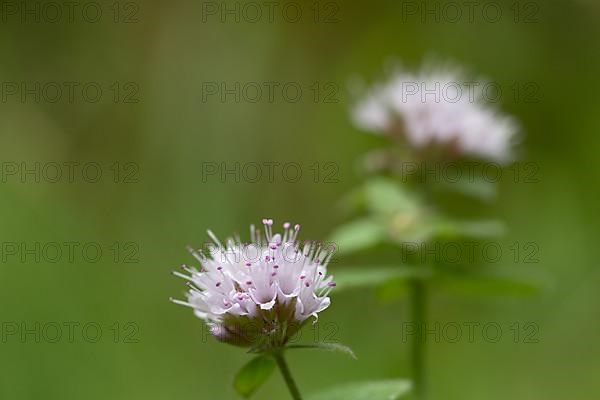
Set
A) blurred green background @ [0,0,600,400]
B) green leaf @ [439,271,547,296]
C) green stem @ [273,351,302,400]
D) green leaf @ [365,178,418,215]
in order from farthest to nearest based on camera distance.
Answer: blurred green background @ [0,0,600,400]
green leaf @ [365,178,418,215]
green leaf @ [439,271,547,296]
green stem @ [273,351,302,400]

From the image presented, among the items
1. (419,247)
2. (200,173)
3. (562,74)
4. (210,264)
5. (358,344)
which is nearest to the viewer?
(210,264)

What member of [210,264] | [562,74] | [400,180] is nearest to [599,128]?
[562,74]

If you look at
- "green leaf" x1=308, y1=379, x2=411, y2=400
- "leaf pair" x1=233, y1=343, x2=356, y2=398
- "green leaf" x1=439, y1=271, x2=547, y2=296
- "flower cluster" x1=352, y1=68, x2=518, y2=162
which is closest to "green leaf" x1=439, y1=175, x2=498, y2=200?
"flower cluster" x1=352, y1=68, x2=518, y2=162

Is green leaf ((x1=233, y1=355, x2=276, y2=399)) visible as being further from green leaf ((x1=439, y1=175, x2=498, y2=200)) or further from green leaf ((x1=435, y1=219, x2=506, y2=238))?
green leaf ((x1=439, y1=175, x2=498, y2=200))

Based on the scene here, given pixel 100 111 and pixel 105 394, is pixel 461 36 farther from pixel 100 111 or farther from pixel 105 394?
pixel 105 394

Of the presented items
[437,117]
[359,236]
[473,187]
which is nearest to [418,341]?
[359,236]

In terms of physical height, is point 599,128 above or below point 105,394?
above

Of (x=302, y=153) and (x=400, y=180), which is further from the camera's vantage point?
(x=302, y=153)
